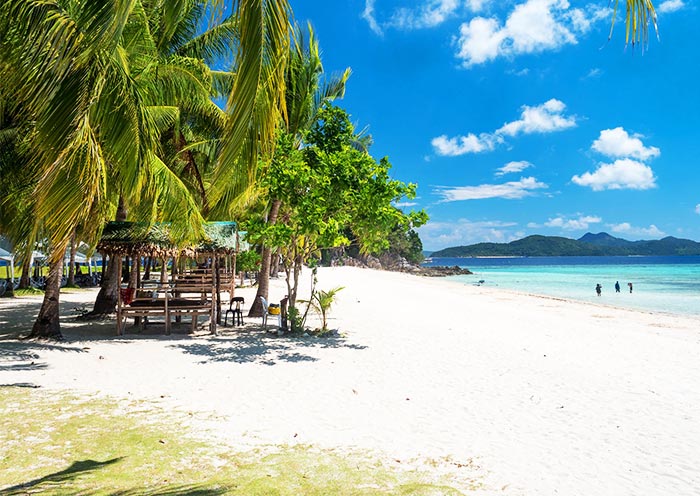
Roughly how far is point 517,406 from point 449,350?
135 inches

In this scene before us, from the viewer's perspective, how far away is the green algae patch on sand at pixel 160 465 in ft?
11.2

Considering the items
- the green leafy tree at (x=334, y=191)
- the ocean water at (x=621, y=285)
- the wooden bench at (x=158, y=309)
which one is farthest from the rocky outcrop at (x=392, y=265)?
the green leafy tree at (x=334, y=191)

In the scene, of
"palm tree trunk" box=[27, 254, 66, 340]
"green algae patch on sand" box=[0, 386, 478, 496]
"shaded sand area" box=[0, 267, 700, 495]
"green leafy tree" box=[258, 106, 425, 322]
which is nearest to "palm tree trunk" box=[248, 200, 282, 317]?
"shaded sand area" box=[0, 267, 700, 495]

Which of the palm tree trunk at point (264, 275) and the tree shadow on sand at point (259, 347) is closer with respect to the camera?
the tree shadow on sand at point (259, 347)

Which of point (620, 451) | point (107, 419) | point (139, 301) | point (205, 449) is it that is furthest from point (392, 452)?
point (139, 301)

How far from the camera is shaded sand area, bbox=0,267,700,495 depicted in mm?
4176

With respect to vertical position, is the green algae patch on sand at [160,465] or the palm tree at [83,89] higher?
the palm tree at [83,89]

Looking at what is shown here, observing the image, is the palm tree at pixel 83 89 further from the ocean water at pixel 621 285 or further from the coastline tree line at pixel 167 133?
the ocean water at pixel 621 285

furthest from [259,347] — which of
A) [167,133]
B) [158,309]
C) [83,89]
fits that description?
[167,133]

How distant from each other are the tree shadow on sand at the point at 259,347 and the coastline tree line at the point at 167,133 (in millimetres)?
1554

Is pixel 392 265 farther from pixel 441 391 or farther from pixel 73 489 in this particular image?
pixel 73 489

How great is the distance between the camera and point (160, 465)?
3807 mm

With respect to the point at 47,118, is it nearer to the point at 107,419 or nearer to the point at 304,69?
the point at 107,419

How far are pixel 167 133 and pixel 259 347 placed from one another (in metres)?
7.94
